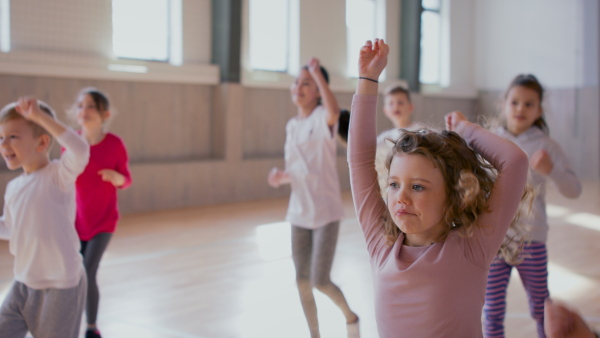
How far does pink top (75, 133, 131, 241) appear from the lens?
3033mm

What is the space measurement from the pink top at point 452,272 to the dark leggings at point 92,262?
72.5 inches

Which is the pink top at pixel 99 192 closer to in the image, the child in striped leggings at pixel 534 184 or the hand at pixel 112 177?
the hand at pixel 112 177

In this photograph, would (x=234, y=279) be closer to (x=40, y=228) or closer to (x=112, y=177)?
(x=112, y=177)

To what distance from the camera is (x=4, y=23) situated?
20.4ft

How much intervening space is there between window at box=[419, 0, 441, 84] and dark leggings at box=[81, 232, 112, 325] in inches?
364

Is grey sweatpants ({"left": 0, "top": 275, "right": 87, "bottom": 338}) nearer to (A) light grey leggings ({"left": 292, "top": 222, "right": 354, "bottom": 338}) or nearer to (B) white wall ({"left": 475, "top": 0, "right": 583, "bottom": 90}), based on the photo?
(A) light grey leggings ({"left": 292, "top": 222, "right": 354, "bottom": 338})

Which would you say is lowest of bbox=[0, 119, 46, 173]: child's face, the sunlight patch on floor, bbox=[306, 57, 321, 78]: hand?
the sunlight patch on floor

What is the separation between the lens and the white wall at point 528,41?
37.9ft

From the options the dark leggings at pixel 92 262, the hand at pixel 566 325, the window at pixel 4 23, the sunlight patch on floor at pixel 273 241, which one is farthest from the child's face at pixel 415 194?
the window at pixel 4 23

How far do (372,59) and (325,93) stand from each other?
1.27m

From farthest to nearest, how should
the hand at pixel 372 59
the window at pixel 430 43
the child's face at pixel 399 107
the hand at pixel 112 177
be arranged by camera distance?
the window at pixel 430 43 < the child's face at pixel 399 107 < the hand at pixel 112 177 < the hand at pixel 372 59

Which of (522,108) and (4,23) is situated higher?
(4,23)

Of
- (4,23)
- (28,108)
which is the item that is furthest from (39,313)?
(4,23)

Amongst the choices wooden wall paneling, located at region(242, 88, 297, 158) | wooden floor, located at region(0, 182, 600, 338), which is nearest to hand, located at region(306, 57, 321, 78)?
wooden floor, located at region(0, 182, 600, 338)
